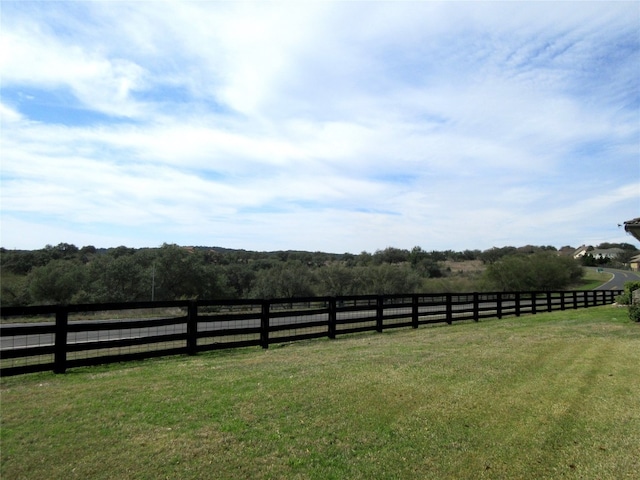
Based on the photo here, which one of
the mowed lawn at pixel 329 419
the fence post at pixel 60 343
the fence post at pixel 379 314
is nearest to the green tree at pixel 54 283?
the fence post at pixel 379 314

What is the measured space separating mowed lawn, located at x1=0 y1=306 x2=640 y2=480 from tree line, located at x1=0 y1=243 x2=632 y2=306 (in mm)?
30784

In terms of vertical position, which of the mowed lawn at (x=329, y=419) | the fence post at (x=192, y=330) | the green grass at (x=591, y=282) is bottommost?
the green grass at (x=591, y=282)

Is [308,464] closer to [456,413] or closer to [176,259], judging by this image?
[456,413]

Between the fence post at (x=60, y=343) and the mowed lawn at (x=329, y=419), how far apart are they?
0.22 m

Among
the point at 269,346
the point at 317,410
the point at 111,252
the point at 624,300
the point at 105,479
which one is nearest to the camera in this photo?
the point at 105,479

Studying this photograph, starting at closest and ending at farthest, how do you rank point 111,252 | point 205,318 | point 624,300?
point 205,318 < point 624,300 < point 111,252

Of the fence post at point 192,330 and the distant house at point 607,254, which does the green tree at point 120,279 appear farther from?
the distant house at point 607,254

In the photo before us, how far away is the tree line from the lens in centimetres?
3347

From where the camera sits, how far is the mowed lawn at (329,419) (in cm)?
375

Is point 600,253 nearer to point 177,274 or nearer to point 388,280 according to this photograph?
point 388,280

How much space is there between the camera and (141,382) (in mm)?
6164

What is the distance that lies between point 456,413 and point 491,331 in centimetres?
832

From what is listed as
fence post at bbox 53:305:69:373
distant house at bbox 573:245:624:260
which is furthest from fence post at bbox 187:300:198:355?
distant house at bbox 573:245:624:260

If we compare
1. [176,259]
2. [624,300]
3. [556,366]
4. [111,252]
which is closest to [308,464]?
[556,366]
